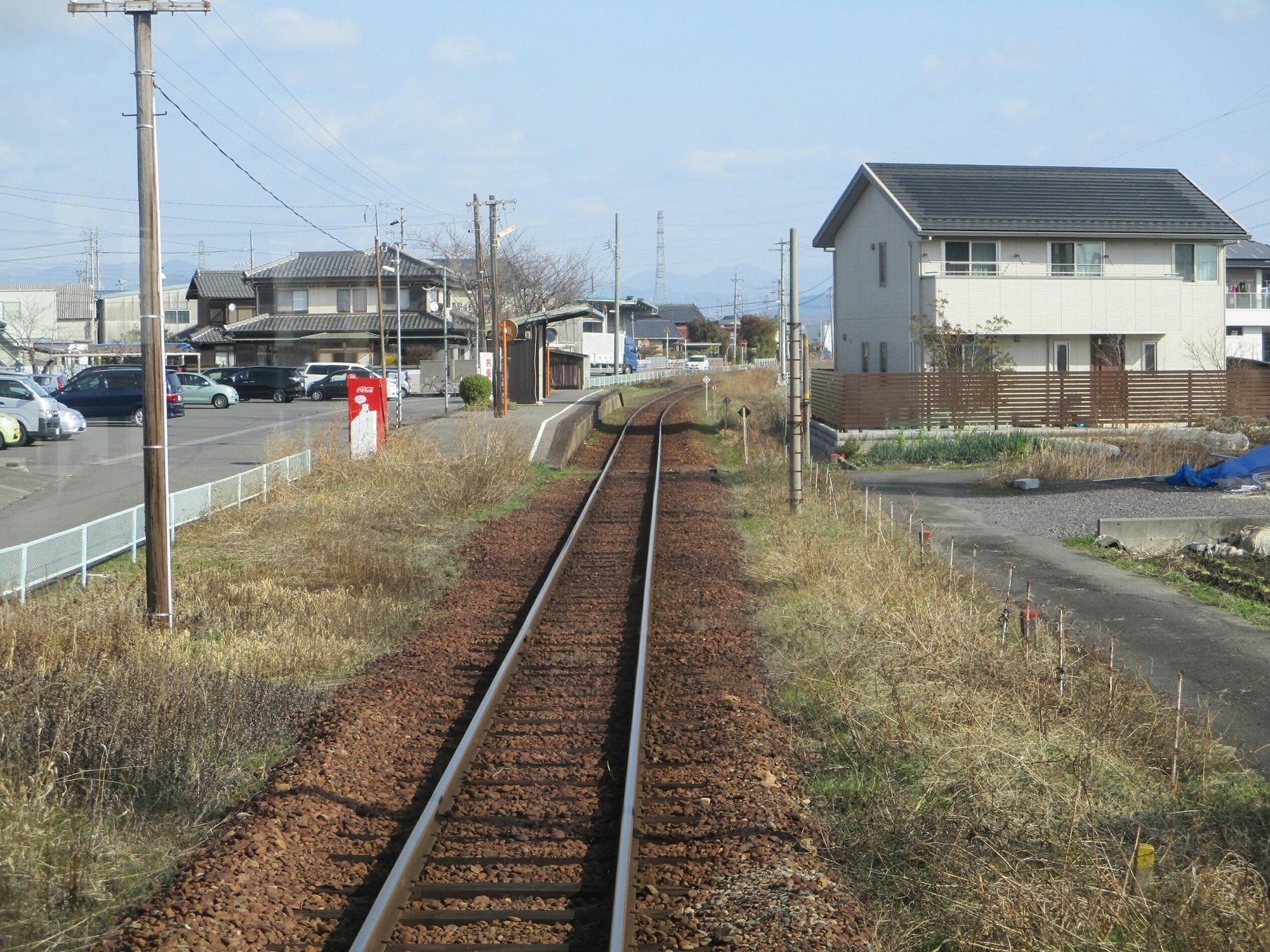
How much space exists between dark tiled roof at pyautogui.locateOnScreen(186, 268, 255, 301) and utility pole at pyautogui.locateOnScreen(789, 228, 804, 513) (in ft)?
183

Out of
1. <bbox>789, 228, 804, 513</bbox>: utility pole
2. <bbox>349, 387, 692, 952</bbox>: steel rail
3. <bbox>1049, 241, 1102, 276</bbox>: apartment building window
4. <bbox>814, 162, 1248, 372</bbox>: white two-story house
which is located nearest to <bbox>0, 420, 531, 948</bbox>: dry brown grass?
<bbox>349, 387, 692, 952</bbox>: steel rail

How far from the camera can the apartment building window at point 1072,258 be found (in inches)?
1320

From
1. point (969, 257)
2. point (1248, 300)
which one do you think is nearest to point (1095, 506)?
point (969, 257)

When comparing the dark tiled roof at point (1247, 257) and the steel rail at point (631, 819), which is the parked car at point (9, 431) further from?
the dark tiled roof at point (1247, 257)

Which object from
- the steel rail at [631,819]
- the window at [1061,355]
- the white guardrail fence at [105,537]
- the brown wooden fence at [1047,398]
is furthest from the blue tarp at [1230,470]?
the white guardrail fence at [105,537]

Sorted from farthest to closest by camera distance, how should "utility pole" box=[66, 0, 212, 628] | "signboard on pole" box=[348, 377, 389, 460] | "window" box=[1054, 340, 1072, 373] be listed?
1. "window" box=[1054, 340, 1072, 373]
2. "signboard on pole" box=[348, 377, 389, 460]
3. "utility pole" box=[66, 0, 212, 628]

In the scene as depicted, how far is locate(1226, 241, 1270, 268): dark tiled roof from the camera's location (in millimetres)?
52812

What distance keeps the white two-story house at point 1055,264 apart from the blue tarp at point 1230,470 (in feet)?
37.7

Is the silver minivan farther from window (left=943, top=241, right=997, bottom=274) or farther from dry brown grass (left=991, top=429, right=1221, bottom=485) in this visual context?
window (left=943, top=241, right=997, bottom=274)

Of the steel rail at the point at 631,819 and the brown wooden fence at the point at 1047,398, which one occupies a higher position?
the brown wooden fence at the point at 1047,398

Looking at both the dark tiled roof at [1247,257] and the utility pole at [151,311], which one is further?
the dark tiled roof at [1247,257]

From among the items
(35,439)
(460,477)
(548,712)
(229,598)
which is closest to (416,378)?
(35,439)

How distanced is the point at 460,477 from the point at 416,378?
37.2m

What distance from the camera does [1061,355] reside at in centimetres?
3350
